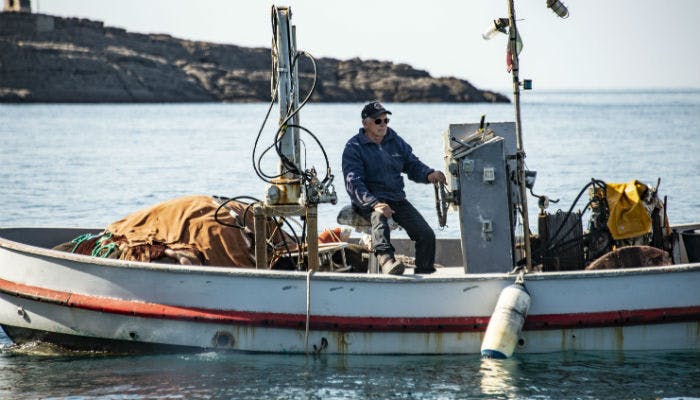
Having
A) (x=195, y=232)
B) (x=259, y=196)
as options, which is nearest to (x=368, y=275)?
→ (x=195, y=232)

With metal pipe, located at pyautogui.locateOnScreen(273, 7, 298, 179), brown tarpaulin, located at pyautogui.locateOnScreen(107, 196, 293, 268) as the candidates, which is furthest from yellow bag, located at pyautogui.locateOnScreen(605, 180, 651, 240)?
brown tarpaulin, located at pyautogui.locateOnScreen(107, 196, 293, 268)

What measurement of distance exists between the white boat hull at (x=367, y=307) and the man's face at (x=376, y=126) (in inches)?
53.6

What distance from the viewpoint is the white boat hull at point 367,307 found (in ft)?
27.5

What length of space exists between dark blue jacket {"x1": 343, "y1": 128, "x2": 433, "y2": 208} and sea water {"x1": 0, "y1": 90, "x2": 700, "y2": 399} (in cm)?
140

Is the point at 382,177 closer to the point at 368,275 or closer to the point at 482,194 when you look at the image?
the point at 482,194

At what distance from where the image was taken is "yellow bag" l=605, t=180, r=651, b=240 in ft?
29.4

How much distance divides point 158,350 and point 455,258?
129 inches

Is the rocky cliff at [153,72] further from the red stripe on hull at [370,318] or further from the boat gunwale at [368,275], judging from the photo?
the boat gunwale at [368,275]

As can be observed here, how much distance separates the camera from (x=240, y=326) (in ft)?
28.7

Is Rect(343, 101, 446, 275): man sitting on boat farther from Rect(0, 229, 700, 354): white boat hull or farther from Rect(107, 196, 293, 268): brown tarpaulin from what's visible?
Rect(107, 196, 293, 268): brown tarpaulin

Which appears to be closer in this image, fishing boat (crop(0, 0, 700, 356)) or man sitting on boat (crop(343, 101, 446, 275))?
fishing boat (crop(0, 0, 700, 356))

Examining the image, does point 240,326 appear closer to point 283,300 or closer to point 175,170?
point 283,300

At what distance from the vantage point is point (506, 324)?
26.5 feet

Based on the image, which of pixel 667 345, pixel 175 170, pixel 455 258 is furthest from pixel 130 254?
pixel 175 170
